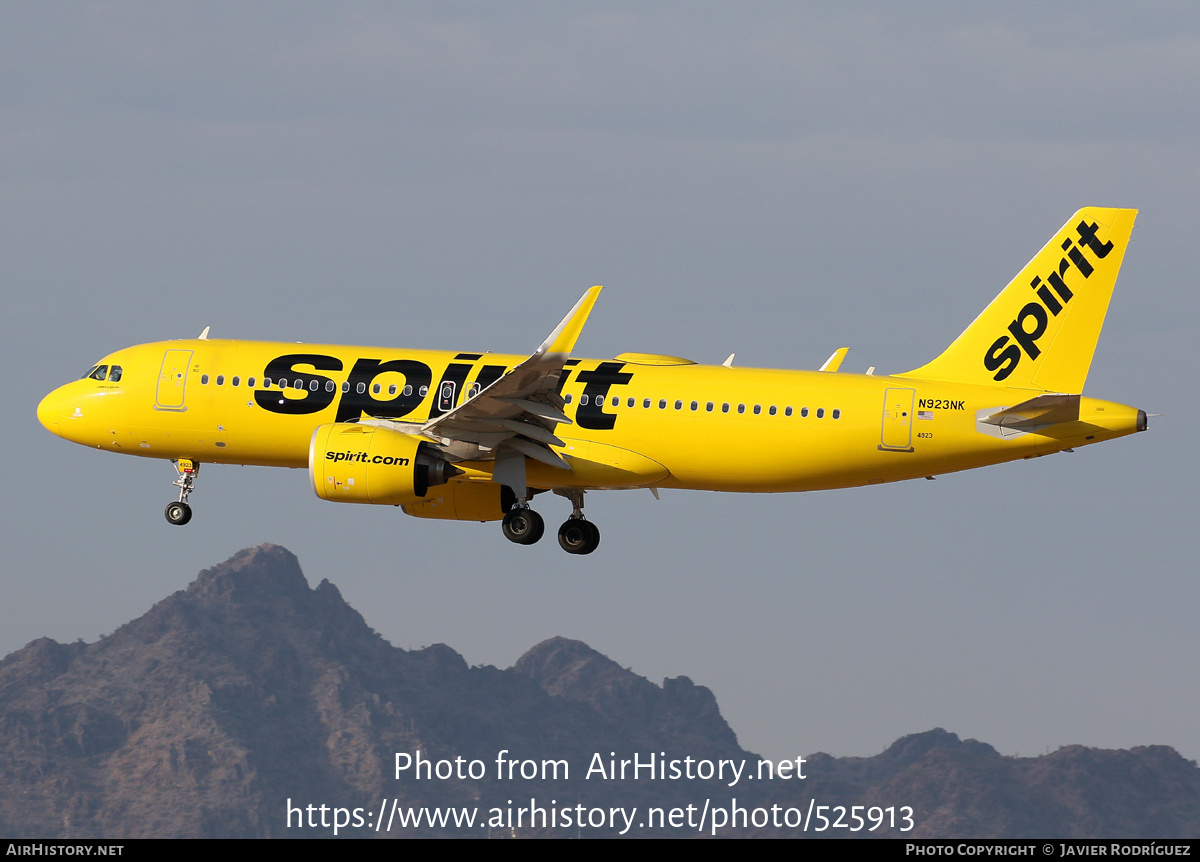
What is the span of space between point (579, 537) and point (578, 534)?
0.35 feet

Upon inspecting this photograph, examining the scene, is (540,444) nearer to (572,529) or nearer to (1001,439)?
(572,529)

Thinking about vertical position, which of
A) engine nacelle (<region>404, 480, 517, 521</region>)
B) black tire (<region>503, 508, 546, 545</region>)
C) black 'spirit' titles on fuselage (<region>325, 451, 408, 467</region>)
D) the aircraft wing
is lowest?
black tire (<region>503, 508, 546, 545</region>)

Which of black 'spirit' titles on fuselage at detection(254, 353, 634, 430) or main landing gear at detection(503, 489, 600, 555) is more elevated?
black 'spirit' titles on fuselage at detection(254, 353, 634, 430)

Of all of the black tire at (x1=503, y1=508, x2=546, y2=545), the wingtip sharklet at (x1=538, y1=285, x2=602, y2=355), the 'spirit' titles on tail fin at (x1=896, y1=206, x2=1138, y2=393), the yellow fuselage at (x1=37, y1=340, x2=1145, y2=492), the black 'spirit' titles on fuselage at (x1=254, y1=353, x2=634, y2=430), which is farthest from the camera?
the black tire at (x1=503, y1=508, x2=546, y2=545)

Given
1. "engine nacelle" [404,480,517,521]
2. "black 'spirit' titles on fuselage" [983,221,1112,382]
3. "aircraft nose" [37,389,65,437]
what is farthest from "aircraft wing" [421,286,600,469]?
"aircraft nose" [37,389,65,437]

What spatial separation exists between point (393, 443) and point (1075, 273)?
2203 cm

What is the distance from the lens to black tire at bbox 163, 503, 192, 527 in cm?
5662

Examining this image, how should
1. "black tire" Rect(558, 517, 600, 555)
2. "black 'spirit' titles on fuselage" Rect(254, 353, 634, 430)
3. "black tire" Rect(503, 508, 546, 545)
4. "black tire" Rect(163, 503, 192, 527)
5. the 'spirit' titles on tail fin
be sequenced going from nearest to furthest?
the 'spirit' titles on tail fin < "black 'spirit' titles on fuselage" Rect(254, 353, 634, 430) < "black tire" Rect(503, 508, 546, 545) < "black tire" Rect(558, 517, 600, 555) < "black tire" Rect(163, 503, 192, 527)

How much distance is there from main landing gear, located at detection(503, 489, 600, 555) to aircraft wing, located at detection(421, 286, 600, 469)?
219 centimetres

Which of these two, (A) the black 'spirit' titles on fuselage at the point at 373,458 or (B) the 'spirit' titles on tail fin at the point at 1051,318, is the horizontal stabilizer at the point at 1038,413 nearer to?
(B) the 'spirit' titles on tail fin at the point at 1051,318

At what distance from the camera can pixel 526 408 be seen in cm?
4888

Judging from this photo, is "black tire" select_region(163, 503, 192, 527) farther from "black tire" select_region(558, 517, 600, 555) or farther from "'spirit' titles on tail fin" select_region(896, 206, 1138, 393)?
"'spirit' titles on tail fin" select_region(896, 206, 1138, 393)

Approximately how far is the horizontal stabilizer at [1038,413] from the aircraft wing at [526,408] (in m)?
12.9

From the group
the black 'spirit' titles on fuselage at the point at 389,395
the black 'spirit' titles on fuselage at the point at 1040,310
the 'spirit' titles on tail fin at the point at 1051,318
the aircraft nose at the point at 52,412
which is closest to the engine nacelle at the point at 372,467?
the black 'spirit' titles on fuselage at the point at 389,395
